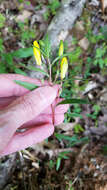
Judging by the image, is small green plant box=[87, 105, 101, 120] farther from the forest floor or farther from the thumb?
the thumb

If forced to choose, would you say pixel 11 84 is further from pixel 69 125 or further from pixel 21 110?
pixel 69 125

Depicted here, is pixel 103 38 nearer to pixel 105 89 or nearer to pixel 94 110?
pixel 105 89

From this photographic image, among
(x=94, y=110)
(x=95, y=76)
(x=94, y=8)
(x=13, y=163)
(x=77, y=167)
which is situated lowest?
(x=77, y=167)

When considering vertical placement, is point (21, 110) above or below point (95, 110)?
above

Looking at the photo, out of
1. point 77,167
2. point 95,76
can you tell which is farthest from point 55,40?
point 77,167

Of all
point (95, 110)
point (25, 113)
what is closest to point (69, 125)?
point (95, 110)

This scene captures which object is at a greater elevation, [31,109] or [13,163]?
[31,109]

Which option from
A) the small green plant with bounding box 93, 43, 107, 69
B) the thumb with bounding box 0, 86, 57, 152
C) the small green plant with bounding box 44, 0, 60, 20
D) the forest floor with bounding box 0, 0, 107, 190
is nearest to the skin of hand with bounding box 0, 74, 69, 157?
the thumb with bounding box 0, 86, 57, 152
